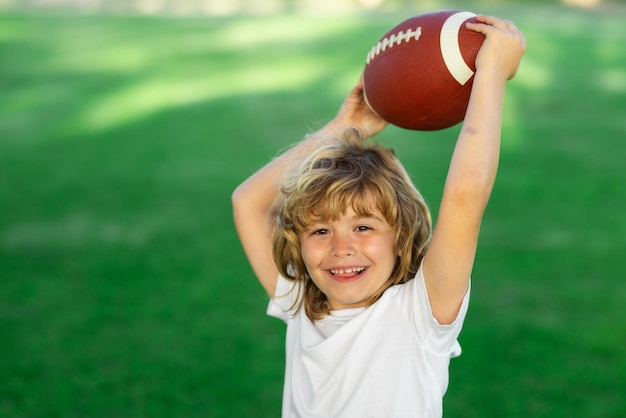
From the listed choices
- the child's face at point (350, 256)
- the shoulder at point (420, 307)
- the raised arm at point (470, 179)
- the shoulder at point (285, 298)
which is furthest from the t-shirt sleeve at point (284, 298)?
the raised arm at point (470, 179)

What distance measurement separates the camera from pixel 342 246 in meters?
2.07

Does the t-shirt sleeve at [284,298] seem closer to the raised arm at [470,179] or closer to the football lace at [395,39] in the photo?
the raised arm at [470,179]

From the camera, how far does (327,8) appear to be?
17.1 metres

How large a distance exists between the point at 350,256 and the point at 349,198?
13cm

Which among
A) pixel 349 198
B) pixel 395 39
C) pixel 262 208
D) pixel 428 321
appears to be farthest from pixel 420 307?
pixel 395 39

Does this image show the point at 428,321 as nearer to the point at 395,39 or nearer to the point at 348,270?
the point at 348,270

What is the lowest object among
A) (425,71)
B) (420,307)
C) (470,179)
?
(420,307)

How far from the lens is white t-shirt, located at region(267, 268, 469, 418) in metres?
1.97

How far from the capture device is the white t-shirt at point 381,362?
6.45ft

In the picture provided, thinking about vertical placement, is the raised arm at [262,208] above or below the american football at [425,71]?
below

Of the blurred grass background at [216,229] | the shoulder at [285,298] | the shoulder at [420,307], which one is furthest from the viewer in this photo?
the blurred grass background at [216,229]

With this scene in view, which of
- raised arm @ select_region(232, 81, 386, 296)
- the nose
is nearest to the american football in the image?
raised arm @ select_region(232, 81, 386, 296)

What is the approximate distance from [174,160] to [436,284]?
5951mm

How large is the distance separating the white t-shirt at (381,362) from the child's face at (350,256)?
46 millimetres
